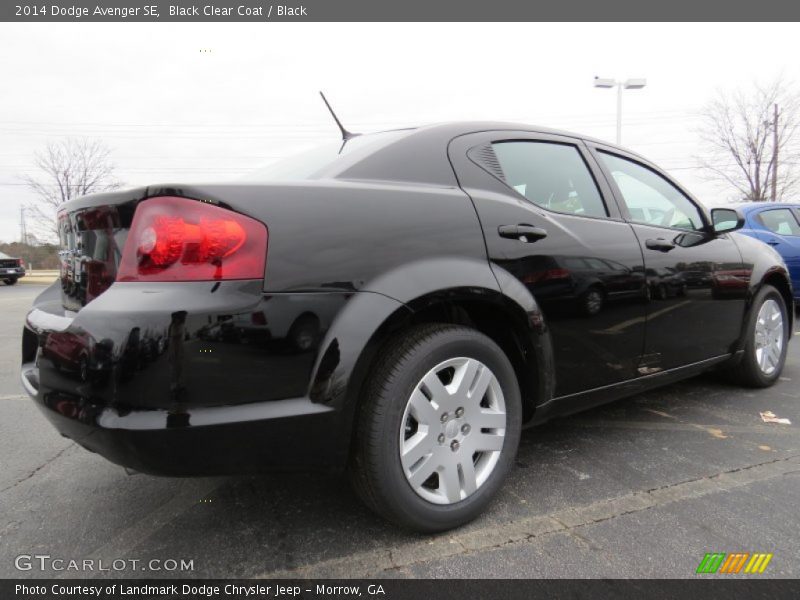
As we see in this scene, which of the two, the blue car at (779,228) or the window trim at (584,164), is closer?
the window trim at (584,164)

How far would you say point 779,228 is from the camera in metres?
6.52

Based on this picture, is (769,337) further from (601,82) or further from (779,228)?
(601,82)

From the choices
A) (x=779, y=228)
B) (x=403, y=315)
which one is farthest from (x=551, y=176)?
(x=779, y=228)

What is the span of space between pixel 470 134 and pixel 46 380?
1.77m

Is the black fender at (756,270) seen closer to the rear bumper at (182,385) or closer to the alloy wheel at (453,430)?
the alloy wheel at (453,430)

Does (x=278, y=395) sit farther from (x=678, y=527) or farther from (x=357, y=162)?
(x=678, y=527)

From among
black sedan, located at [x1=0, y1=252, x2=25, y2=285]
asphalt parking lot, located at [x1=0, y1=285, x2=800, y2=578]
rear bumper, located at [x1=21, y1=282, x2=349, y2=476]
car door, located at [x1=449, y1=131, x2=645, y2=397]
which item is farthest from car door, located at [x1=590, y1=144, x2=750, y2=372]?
black sedan, located at [x1=0, y1=252, x2=25, y2=285]

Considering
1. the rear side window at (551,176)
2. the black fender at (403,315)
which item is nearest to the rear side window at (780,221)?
the rear side window at (551,176)

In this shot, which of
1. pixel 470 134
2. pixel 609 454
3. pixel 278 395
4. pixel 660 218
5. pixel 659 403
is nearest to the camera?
pixel 278 395

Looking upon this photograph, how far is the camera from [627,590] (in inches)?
61.5

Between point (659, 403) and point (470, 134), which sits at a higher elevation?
point (470, 134)

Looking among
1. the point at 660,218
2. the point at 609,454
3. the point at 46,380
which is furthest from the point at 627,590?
the point at 660,218

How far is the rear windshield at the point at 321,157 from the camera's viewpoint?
6.72ft

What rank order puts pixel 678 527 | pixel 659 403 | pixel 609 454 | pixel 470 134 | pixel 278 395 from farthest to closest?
pixel 659 403, pixel 609 454, pixel 470 134, pixel 678 527, pixel 278 395
